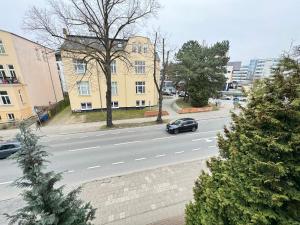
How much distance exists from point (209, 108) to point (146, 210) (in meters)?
24.5

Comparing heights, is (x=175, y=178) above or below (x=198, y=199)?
below

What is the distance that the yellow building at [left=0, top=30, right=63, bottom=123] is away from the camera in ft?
66.8

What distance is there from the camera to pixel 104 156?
11.8 metres

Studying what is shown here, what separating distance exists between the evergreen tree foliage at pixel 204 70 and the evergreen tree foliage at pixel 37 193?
85.4 ft

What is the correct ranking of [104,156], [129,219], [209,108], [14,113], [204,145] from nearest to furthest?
1. [129,219]
2. [104,156]
3. [204,145]
4. [14,113]
5. [209,108]

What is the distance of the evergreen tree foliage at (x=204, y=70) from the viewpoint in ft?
91.3

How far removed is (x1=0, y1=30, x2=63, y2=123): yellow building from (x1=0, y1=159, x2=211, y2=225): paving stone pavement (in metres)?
15.7

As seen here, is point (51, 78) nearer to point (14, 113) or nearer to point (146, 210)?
point (14, 113)

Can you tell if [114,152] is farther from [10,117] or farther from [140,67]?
[10,117]

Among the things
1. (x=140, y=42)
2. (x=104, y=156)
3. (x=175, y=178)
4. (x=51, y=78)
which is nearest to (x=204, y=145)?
(x=175, y=178)

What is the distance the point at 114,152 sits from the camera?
40.7 feet

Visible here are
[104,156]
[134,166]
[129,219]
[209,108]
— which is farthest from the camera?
[209,108]

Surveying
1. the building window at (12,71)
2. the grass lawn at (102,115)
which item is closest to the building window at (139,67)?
the grass lawn at (102,115)

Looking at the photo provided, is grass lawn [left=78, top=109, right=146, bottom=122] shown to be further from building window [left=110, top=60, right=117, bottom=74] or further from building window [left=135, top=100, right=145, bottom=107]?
building window [left=110, top=60, right=117, bottom=74]
